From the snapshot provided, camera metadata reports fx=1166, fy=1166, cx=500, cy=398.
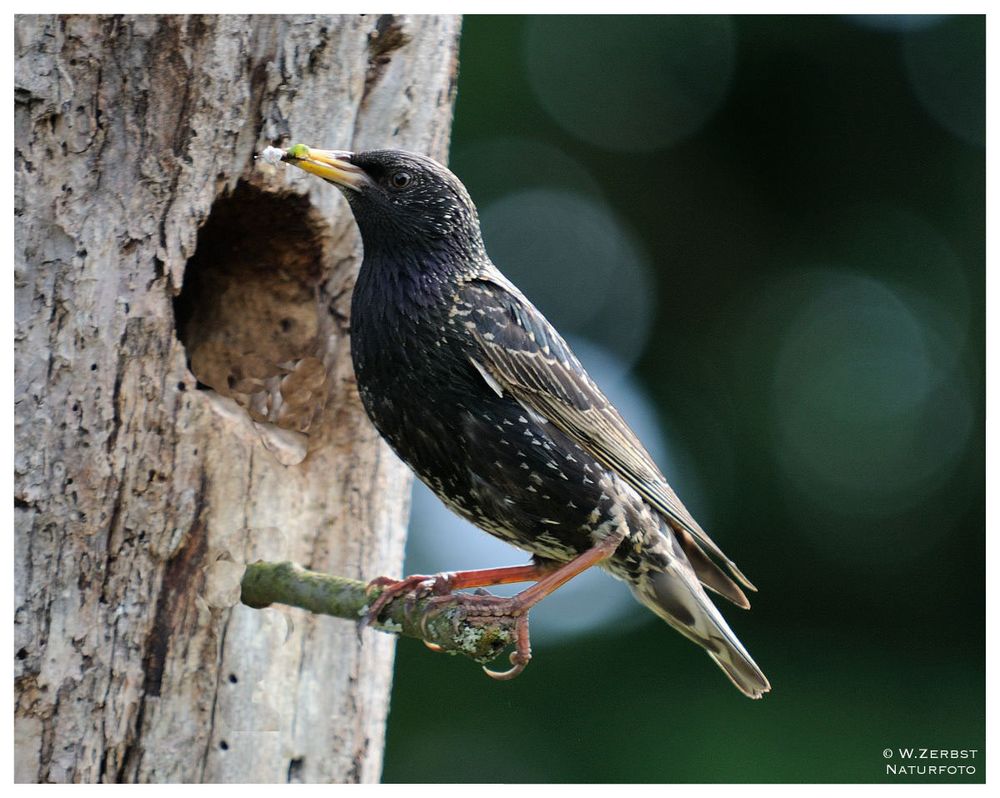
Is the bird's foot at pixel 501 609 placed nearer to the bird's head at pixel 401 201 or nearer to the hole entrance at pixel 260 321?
the hole entrance at pixel 260 321

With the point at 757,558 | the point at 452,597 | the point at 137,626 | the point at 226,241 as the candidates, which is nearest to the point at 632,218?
the point at 757,558

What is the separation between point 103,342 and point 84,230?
27 cm

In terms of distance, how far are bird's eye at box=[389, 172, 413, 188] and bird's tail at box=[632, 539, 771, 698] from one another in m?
1.23

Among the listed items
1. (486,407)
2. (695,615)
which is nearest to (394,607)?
(486,407)

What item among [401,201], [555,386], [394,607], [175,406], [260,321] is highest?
[401,201]

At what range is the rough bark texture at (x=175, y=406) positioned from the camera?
2.75 metres

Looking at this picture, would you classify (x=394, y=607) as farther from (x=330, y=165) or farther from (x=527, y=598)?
(x=330, y=165)

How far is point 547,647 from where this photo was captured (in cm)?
495

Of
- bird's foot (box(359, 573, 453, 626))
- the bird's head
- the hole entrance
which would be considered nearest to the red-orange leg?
bird's foot (box(359, 573, 453, 626))

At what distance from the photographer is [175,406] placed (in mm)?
2936

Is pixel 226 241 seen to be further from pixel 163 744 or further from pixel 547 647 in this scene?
pixel 547 647

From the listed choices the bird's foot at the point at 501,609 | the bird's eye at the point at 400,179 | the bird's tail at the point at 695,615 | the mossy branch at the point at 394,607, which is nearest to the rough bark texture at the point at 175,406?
the mossy branch at the point at 394,607

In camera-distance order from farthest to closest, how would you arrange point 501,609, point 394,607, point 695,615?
point 695,615 → point 394,607 → point 501,609

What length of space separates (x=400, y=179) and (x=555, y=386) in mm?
681
